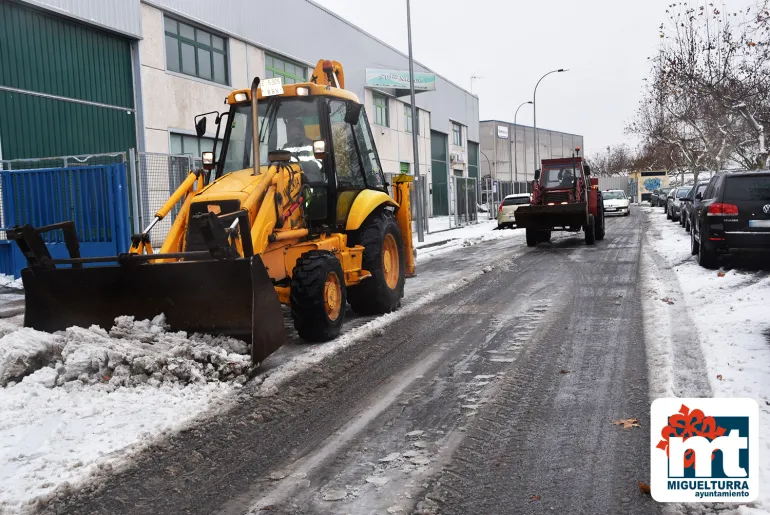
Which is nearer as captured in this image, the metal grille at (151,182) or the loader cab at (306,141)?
the loader cab at (306,141)

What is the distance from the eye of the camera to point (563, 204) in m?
18.4

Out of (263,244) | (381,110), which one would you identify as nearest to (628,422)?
(263,244)

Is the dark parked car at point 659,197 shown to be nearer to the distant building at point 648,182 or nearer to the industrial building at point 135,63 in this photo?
the distant building at point 648,182

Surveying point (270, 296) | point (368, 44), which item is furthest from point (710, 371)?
point (368, 44)

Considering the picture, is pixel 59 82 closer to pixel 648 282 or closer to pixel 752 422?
pixel 648 282

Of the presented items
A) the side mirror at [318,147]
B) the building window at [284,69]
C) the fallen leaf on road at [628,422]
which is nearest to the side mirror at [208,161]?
the side mirror at [318,147]

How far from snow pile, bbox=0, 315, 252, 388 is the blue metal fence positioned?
24.5 ft

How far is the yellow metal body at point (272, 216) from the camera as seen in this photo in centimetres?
649

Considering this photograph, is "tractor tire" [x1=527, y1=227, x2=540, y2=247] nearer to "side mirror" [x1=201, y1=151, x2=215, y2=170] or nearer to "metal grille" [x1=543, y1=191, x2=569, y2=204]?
"metal grille" [x1=543, y1=191, x2=569, y2=204]

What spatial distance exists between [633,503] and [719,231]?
955 centimetres

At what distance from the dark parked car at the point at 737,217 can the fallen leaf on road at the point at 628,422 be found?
27.0 feet

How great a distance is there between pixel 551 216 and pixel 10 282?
12.9 m

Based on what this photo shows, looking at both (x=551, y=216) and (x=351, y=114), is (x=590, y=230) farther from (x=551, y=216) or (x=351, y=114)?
(x=351, y=114)

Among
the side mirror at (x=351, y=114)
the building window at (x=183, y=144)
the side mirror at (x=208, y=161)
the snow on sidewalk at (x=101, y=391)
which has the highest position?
the building window at (x=183, y=144)
